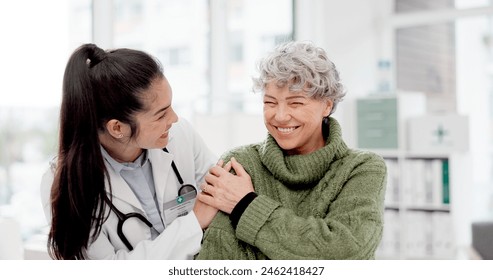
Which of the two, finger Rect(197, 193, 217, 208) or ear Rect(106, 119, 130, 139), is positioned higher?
ear Rect(106, 119, 130, 139)

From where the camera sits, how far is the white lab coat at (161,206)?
148 centimetres

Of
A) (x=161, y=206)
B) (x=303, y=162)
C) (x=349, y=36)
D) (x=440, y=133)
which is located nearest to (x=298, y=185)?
(x=303, y=162)

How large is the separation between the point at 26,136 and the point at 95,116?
1.30m

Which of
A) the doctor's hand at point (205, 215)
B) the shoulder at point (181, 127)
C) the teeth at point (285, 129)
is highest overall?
the shoulder at point (181, 127)

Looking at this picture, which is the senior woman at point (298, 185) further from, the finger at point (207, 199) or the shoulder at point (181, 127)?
the shoulder at point (181, 127)

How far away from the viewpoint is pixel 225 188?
4.90 ft

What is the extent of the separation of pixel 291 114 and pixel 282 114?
26 mm

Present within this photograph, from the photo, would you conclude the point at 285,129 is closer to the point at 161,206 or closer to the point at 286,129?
the point at 286,129

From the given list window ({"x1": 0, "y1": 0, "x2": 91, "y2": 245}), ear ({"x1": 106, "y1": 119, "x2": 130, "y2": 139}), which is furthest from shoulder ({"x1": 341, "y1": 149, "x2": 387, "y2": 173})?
window ({"x1": 0, "y1": 0, "x2": 91, "y2": 245})

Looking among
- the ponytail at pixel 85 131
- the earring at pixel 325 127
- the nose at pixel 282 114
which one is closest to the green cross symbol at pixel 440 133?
the earring at pixel 325 127

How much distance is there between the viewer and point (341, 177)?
1.50 meters

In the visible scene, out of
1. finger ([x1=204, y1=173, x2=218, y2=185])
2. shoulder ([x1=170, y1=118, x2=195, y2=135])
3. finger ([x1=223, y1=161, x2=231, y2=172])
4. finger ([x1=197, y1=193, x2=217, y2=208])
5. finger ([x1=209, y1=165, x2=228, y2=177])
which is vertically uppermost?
shoulder ([x1=170, y1=118, x2=195, y2=135])

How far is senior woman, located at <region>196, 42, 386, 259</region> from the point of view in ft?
4.53

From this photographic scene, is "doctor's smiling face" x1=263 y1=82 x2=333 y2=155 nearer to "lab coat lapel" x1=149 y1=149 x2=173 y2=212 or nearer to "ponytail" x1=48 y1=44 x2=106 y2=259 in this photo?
"lab coat lapel" x1=149 y1=149 x2=173 y2=212
